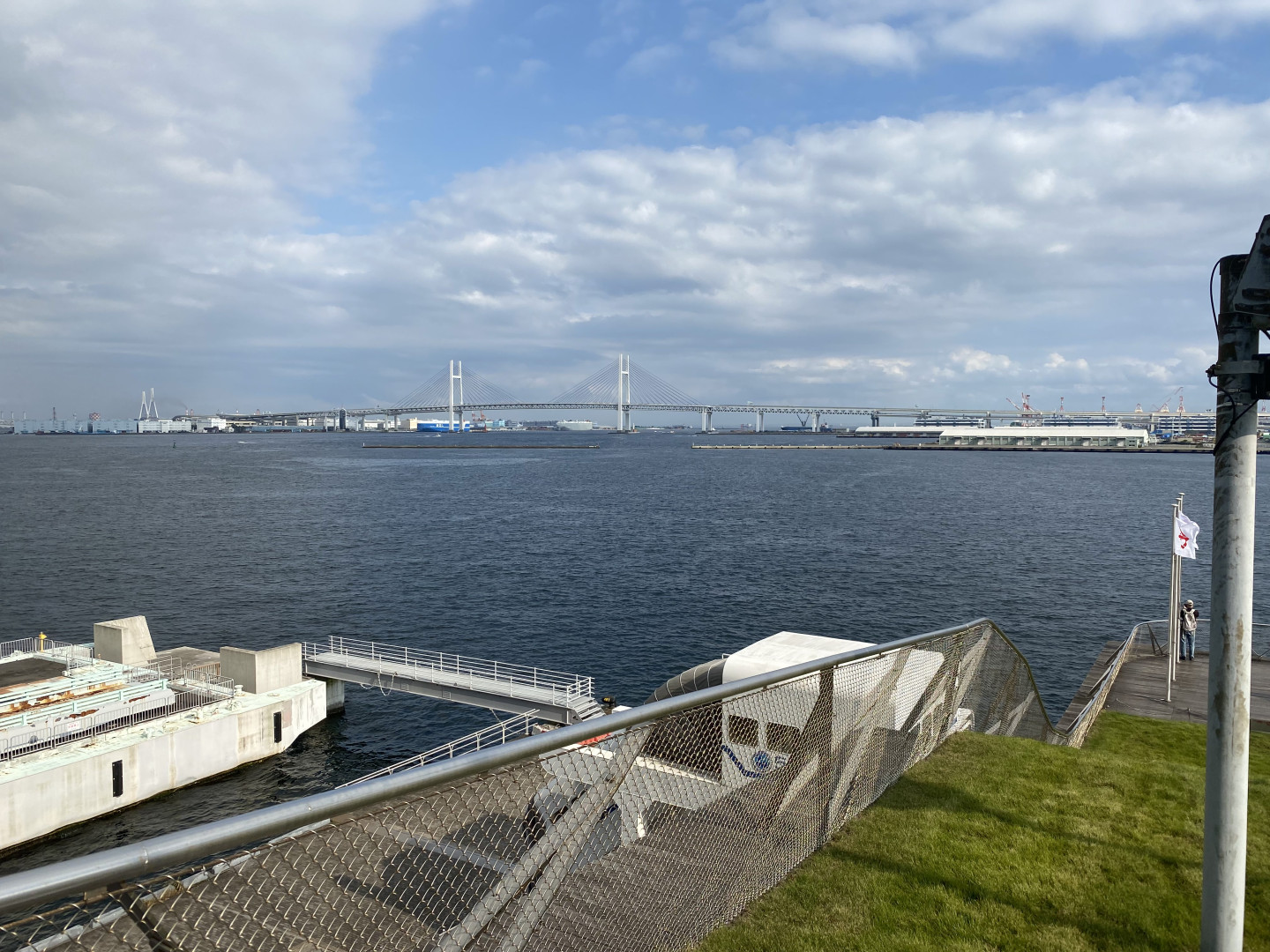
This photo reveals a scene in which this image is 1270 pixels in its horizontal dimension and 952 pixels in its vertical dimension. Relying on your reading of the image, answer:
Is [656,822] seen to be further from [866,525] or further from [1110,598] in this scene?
[866,525]

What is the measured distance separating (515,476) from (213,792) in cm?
9626

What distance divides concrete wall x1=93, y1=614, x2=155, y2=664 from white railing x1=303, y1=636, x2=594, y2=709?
16.4 feet

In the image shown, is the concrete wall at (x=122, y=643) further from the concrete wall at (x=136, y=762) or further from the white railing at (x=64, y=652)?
the concrete wall at (x=136, y=762)

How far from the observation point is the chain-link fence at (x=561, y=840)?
227 centimetres

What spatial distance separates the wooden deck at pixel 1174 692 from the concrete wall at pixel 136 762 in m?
21.3

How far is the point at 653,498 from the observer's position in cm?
8488

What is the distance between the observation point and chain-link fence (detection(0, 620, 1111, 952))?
7.45ft

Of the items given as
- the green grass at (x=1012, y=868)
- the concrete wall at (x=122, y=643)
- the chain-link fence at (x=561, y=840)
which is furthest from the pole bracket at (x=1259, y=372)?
the concrete wall at (x=122, y=643)

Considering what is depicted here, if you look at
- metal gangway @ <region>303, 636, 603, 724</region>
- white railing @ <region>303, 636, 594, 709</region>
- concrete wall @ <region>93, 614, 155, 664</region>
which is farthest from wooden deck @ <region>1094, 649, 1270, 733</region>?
concrete wall @ <region>93, 614, 155, 664</region>

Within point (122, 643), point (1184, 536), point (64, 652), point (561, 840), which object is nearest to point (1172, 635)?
point (1184, 536)

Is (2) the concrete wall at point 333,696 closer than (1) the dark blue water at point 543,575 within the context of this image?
Yes

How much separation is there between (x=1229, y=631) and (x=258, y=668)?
25179 millimetres

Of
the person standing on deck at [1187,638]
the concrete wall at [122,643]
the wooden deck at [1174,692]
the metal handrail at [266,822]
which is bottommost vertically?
the concrete wall at [122,643]

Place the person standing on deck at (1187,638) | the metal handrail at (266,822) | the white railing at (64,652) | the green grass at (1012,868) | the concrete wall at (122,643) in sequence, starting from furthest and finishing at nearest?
the concrete wall at (122,643)
the white railing at (64,652)
the person standing on deck at (1187,638)
the green grass at (1012,868)
the metal handrail at (266,822)
